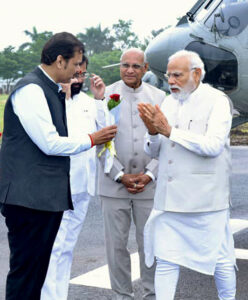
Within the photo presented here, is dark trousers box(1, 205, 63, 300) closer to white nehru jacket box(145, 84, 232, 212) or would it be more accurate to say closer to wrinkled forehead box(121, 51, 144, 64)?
white nehru jacket box(145, 84, 232, 212)

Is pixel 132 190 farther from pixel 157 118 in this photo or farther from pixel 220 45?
pixel 220 45

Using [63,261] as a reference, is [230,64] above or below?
above

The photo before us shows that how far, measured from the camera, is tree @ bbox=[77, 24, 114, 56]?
130 m

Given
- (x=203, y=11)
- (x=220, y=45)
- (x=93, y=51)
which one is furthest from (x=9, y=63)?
(x=220, y=45)

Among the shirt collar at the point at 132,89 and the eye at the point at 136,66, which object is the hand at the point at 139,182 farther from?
the eye at the point at 136,66

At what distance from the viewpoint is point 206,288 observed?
5523 mm

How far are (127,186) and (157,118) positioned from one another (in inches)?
36.8

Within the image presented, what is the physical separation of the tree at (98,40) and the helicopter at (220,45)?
122 metres

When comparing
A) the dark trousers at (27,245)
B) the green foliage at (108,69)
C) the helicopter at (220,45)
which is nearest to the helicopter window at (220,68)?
the helicopter at (220,45)

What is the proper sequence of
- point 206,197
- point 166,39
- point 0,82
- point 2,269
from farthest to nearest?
point 0,82 < point 166,39 < point 2,269 < point 206,197

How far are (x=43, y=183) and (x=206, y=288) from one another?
229cm

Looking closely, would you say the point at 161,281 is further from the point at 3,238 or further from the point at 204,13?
the point at 204,13

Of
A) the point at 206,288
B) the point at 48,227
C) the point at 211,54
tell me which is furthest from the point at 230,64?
the point at 48,227

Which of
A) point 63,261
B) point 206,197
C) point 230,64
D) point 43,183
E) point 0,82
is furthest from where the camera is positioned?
point 0,82
